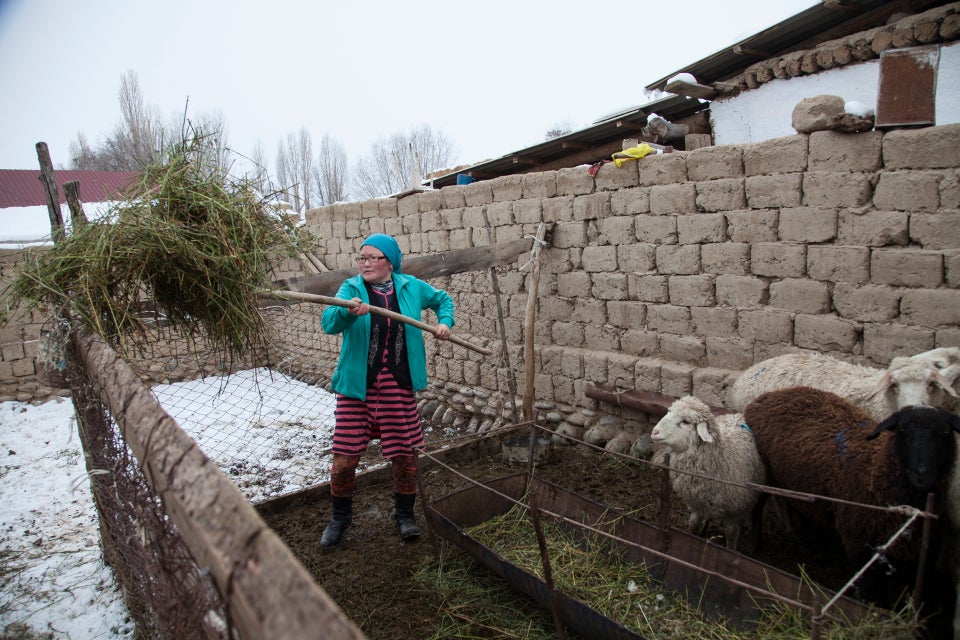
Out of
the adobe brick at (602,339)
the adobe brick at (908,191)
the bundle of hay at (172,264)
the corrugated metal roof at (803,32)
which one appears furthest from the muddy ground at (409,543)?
the corrugated metal roof at (803,32)

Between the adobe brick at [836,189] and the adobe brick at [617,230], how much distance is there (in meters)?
1.53

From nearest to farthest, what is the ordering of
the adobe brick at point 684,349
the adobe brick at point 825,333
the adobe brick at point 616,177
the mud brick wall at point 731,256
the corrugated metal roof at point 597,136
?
the mud brick wall at point 731,256, the adobe brick at point 825,333, the adobe brick at point 684,349, the adobe brick at point 616,177, the corrugated metal roof at point 597,136

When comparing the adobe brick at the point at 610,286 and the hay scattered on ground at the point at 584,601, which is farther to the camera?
the adobe brick at the point at 610,286

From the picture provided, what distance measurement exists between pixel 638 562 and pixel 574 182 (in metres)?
3.66

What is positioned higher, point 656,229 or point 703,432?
point 656,229

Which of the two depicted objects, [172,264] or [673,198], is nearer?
[172,264]

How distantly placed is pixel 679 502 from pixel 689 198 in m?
2.51

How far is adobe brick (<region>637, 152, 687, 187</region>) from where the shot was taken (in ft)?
17.0

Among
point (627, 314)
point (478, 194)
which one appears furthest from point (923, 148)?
point (478, 194)

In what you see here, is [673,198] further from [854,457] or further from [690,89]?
[690,89]

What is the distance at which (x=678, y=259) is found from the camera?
209 inches

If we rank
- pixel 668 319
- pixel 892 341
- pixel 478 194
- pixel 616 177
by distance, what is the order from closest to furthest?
1. pixel 892 341
2. pixel 668 319
3. pixel 616 177
4. pixel 478 194

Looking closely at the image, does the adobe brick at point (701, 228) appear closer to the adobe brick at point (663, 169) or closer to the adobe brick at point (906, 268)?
the adobe brick at point (663, 169)

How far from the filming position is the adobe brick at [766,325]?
4.71 meters
